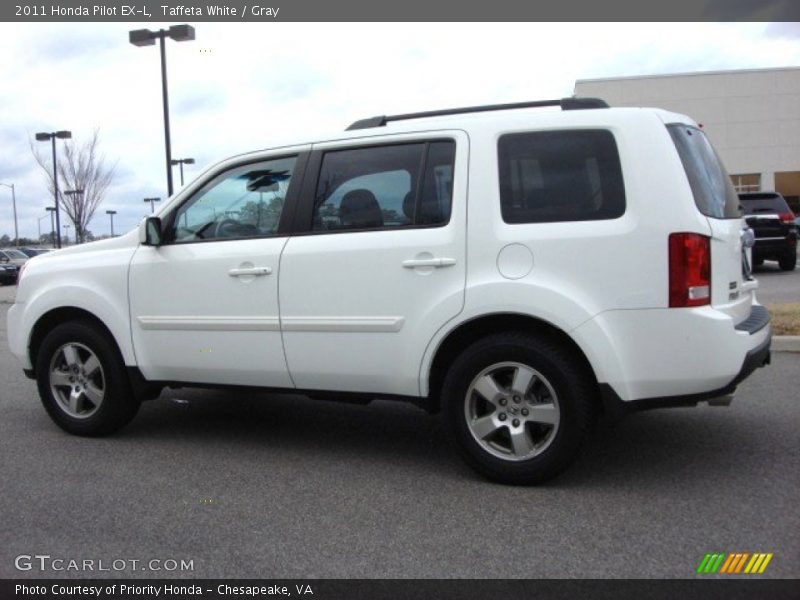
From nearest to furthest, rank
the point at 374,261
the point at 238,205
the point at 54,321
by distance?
the point at 374,261
the point at 238,205
the point at 54,321

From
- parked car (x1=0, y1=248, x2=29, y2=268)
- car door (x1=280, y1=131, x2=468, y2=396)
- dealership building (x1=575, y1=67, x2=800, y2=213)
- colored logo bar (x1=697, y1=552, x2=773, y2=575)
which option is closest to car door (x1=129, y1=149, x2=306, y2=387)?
car door (x1=280, y1=131, x2=468, y2=396)

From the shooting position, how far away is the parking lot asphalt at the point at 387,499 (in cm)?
321

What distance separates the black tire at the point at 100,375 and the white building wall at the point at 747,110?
4585 cm

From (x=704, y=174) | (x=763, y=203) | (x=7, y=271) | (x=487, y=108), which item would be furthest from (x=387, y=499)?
(x=7, y=271)

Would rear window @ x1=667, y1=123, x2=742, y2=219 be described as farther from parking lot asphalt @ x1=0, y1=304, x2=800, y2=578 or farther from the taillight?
parking lot asphalt @ x1=0, y1=304, x2=800, y2=578

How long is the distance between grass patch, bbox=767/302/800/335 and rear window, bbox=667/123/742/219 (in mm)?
3832

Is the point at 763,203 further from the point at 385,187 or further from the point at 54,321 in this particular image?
the point at 54,321

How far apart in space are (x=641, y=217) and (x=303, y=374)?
208cm

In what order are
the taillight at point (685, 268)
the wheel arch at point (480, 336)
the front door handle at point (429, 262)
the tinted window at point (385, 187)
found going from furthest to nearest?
the tinted window at point (385, 187)
the front door handle at point (429, 262)
the wheel arch at point (480, 336)
the taillight at point (685, 268)

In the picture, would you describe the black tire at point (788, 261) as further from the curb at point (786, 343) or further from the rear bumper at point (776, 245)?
the curb at point (786, 343)

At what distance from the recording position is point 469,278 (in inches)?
155

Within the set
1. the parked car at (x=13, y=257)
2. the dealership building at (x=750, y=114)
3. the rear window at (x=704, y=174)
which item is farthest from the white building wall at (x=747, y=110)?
the rear window at (x=704, y=174)

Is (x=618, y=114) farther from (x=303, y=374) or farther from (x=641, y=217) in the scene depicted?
(x=303, y=374)

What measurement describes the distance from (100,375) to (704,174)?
3989 mm
